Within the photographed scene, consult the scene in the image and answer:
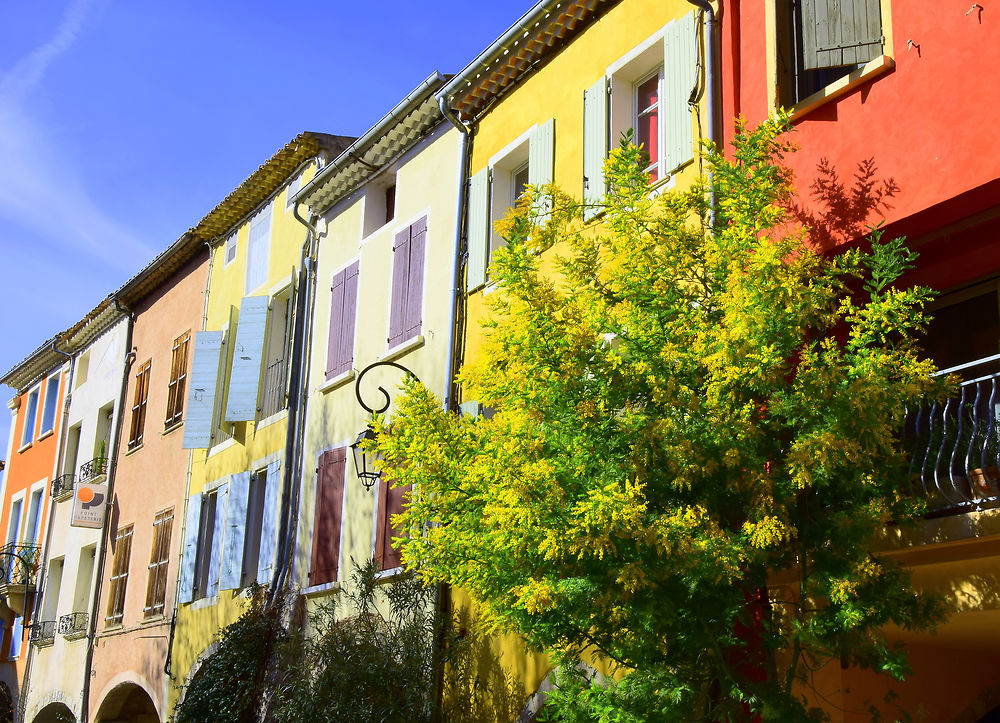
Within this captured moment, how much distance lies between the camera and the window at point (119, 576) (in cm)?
2031

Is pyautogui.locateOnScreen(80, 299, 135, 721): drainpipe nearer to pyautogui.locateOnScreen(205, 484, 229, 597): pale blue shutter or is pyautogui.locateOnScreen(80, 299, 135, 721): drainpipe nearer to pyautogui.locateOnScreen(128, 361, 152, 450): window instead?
pyautogui.locateOnScreen(128, 361, 152, 450): window

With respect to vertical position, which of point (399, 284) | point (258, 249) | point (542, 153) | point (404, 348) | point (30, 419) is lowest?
point (404, 348)

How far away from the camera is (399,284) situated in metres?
14.8

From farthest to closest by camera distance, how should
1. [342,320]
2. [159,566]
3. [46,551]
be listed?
[46,551]
[159,566]
[342,320]

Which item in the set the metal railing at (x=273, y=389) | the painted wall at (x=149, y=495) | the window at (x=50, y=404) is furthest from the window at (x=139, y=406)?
the window at (x=50, y=404)

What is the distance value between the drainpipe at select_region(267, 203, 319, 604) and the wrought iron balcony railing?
9.97m

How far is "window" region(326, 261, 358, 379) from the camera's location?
51.0 ft

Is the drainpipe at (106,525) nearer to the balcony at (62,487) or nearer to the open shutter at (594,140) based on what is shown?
the balcony at (62,487)

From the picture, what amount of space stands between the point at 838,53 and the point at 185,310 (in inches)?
560

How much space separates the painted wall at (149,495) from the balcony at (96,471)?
0.78m

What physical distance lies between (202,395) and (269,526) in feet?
10.2

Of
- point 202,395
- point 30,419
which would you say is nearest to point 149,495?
point 202,395

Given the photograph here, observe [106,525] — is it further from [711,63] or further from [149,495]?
[711,63]

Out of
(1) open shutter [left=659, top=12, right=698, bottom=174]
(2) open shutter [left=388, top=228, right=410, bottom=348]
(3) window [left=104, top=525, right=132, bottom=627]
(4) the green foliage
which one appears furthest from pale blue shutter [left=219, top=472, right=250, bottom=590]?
(4) the green foliage
